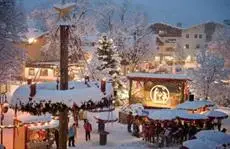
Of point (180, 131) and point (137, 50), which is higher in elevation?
point (137, 50)

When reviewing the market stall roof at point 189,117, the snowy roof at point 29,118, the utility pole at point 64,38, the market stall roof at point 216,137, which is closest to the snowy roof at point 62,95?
the utility pole at point 64,38

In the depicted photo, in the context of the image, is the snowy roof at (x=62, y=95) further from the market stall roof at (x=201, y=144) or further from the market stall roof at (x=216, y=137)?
the market stall roof at (x=216, y=137)

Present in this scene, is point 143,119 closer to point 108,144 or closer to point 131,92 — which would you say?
point 108,144

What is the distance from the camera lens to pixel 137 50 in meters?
58.7

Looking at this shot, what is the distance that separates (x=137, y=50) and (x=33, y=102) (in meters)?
46.6

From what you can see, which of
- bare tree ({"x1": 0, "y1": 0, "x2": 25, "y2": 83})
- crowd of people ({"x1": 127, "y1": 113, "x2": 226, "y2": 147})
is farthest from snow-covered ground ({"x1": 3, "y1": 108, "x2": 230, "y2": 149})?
bare tree ({"x1": 0, "y1": 0, "x2": 25, "y2": 83})

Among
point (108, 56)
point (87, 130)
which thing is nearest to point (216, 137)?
point (87, 130)

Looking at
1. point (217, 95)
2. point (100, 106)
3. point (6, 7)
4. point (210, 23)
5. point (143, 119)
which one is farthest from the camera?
point (210, 23)

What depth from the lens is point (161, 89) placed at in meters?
36.9

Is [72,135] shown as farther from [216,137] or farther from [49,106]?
[49,106]

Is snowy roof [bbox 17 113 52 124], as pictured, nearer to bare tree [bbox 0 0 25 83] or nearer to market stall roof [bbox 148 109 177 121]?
market stall roof [bbox 148 109 177 121]

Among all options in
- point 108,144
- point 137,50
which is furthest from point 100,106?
point 137,50

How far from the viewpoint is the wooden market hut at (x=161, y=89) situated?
119 ft

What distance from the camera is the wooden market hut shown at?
3631cm
